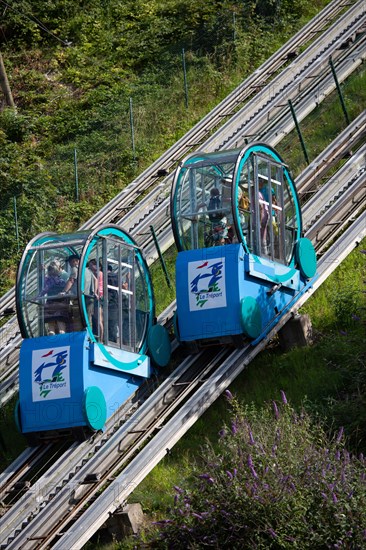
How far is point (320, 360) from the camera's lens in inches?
818

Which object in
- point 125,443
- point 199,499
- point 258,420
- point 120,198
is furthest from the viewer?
point 120,198

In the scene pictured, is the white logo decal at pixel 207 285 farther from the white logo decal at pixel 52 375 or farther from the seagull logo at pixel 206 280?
the white logo decal at pixel 52 375

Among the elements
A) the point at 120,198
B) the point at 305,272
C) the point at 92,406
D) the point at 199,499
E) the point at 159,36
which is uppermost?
the point at 159,36

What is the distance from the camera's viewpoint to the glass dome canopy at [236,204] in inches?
872

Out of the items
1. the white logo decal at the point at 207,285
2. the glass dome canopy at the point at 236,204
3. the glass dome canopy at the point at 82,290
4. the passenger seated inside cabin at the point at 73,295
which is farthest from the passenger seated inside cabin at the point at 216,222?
the passenger seated inside cabin at the point at 73,295

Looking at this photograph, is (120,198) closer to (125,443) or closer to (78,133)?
(78,133)

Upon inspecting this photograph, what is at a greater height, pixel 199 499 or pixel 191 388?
pixel 191 388

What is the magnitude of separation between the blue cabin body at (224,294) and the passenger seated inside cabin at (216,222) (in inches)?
15.2

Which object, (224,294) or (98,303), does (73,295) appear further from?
(224,294)

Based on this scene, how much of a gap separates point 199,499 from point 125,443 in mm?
4217

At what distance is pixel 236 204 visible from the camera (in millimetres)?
21906

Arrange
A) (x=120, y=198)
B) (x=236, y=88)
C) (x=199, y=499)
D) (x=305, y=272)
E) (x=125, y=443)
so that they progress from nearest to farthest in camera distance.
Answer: (x=199, y=499), (x=125, y=443), (x=305, y=272), (x=120, y=198), (x=236, y=88)

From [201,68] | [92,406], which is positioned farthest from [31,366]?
[201,68]

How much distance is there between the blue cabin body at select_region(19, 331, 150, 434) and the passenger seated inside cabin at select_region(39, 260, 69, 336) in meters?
0.33
